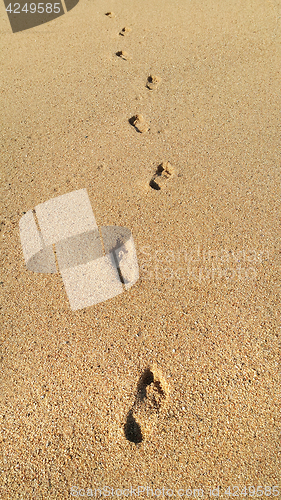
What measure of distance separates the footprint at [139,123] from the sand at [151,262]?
1 cm

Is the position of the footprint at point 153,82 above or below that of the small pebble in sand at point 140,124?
above

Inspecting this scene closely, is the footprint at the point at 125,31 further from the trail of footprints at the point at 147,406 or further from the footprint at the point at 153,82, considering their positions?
the trail of footprints at the point at 147,406

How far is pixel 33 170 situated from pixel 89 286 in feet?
3.11

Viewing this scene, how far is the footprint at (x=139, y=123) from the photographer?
7.07ft

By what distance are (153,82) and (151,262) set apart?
5.20 ft

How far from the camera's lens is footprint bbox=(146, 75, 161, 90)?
2367 millimetres

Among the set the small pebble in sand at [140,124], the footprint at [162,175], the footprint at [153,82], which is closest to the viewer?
the footprint at [162,175]

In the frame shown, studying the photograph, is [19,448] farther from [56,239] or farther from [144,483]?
[56,239]

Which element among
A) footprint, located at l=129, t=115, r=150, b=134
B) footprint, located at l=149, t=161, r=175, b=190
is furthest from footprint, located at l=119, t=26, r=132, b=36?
footprint, located at l=149, t=161, r=175, b=190

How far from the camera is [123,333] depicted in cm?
151

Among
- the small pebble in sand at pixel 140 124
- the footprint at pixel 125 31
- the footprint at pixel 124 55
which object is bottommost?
the small pebble in sand at pixel 140 124

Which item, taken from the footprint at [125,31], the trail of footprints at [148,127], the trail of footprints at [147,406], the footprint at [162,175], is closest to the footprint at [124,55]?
the trail of footprints at [148,127]

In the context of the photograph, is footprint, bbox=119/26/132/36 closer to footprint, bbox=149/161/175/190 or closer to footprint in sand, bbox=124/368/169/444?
footprint, bbox=149/161/175/190

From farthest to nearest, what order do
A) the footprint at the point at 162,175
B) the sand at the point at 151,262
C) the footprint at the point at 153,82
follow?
the footprint at the point at 153,82, the footprint at the point at 162,175, the sand at the point at 151,262
